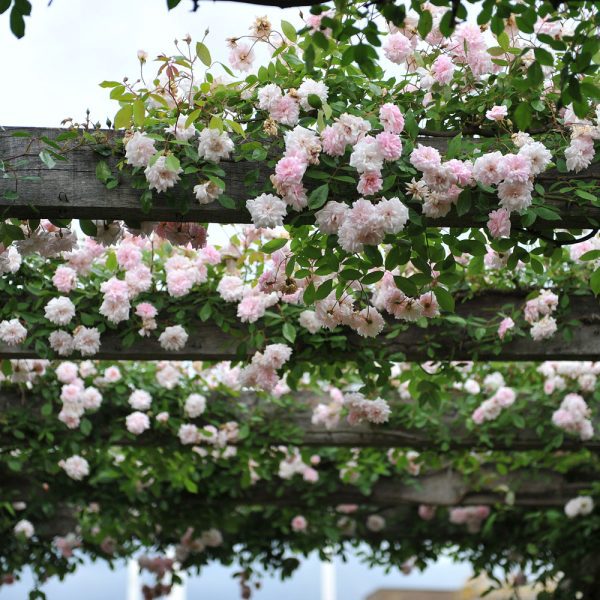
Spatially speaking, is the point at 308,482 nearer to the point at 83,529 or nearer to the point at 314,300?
the point at 83,529

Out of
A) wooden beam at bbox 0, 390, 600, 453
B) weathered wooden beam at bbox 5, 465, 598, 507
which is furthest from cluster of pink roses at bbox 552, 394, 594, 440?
weathered wooden beam at bbox 5, 465, 598, 507

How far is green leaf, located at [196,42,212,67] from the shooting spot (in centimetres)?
258

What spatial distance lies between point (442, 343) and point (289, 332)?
670 mm

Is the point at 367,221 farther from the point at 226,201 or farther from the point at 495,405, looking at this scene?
the point at 495,405

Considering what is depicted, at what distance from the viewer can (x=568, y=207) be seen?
9.11 ft

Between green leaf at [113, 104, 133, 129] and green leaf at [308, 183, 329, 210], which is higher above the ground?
green leaf at [113, 104, 133, 129]

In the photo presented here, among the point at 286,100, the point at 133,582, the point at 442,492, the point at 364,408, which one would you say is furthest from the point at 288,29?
the point at 133,582

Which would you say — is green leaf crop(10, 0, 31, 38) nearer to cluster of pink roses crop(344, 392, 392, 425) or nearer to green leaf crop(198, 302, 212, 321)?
green leaf crop(198, 302, 212, 321)

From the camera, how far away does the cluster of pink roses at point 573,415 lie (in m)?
5.20

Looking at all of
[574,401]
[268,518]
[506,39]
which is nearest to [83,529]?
[268,518]

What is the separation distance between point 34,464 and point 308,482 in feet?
5.39

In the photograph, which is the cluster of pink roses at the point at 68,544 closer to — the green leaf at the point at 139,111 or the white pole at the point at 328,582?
the white pole at the point at 328,582

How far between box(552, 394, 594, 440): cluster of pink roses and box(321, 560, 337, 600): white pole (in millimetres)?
4684

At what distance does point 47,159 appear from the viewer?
270cm
